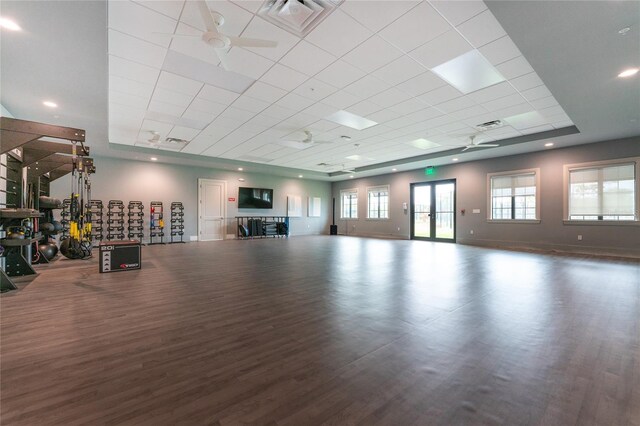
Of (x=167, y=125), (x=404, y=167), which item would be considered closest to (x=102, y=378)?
(x=167, y=125)

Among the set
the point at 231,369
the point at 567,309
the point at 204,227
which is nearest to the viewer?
the point at 231,369

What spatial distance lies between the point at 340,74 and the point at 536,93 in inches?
136

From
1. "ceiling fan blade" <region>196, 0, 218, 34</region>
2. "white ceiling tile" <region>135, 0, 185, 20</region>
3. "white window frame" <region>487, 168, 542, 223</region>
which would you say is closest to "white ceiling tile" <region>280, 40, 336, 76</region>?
"ceiling fan blade" <region>196, 0, 218, 34</region>

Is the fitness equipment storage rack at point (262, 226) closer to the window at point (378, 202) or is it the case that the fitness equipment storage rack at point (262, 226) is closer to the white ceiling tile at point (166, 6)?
the window at point (378, 202)

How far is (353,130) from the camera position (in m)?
6.75

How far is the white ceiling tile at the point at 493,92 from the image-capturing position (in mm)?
4461

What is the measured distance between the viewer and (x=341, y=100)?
4.99 metres

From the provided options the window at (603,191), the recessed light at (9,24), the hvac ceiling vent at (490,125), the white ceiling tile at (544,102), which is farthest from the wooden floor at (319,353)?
the window at (603,191)

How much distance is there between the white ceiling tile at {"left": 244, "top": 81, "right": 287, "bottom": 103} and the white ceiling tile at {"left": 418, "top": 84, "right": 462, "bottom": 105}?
98.3 inches

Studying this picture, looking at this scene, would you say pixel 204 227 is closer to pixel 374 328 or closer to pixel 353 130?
pixel 353 130

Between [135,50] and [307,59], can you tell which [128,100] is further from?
[307,59]

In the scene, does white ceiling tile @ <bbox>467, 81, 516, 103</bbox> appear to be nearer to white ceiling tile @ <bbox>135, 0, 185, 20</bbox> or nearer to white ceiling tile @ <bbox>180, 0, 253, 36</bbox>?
white ceiling tile @ <bbox>180, 0, 253, 36</bbox>

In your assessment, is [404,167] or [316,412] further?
[404,167]

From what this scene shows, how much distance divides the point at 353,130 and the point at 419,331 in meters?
5.37
